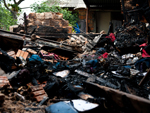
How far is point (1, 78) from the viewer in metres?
3.82

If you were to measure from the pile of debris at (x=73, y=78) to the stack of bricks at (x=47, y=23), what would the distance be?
7.09 feet

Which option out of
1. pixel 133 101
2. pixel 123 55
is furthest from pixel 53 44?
pixel 133 101

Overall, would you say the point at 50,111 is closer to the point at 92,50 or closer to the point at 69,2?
the point at 92,50

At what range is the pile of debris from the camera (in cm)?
296

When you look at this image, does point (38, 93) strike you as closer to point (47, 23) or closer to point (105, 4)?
point (47, 23)

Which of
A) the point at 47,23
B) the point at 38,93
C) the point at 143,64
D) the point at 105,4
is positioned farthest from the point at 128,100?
the point at 105,4

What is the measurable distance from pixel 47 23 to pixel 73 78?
5492 millimetres

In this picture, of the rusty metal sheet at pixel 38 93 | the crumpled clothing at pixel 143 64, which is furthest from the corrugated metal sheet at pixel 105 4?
the rusty metal sheet at pixel 38 93

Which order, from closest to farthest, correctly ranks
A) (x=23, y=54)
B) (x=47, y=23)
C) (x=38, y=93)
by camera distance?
(x=38, y=93) → (x=23, y=54) → (x=47, y=23)

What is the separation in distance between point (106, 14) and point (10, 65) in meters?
11.9

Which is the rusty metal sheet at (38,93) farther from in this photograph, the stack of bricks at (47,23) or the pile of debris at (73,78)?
the stack of bricks at (47,23)

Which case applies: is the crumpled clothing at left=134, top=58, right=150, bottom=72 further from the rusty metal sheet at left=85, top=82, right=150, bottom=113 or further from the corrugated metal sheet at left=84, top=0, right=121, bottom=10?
the corrugated metal sheet at left=84, top=0, right=121, bottom=10

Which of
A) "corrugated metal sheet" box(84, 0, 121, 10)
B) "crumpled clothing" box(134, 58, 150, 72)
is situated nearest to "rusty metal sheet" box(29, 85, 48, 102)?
"crumpled clothing" box(134, 58, 150, 72)

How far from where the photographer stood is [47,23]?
Result: 9195 mm
